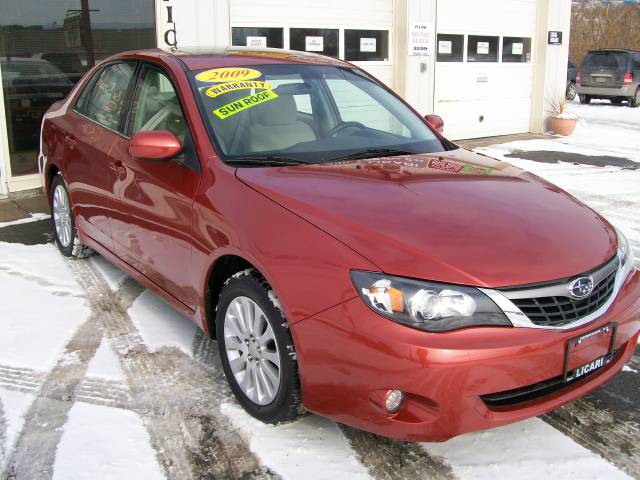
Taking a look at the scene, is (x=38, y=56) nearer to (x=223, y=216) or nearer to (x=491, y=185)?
(x=223, y=216)

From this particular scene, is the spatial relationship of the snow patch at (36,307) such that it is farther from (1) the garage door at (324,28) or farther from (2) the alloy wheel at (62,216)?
(1) the garage door at (324,28)

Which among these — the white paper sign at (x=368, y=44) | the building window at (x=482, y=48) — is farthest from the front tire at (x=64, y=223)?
the building window at (x=482, y=48)

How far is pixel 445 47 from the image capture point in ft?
39.1

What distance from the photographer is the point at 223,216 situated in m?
3.04

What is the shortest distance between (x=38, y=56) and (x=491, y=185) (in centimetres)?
600

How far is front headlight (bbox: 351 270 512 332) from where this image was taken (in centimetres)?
238

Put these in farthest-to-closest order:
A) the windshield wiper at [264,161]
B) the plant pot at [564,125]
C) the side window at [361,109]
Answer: the plant pot at [564,125]
the side window at [361,109]
the windshield wiper at [264,161]

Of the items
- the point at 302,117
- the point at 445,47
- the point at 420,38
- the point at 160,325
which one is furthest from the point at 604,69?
the point at 160,325

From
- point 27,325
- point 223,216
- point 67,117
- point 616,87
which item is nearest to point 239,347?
point 223,216

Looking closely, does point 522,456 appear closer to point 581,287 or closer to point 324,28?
point 581,287

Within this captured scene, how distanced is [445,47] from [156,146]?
948 cm

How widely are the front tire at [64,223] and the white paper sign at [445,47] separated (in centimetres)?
813

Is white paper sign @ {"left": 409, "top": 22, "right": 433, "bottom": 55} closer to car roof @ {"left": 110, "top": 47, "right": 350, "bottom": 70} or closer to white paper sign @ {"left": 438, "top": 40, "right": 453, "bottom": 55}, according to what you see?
white paper sign @ {"left": 438, "top": 40, "right": 453, "bottom": 55}

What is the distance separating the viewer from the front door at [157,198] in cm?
338
